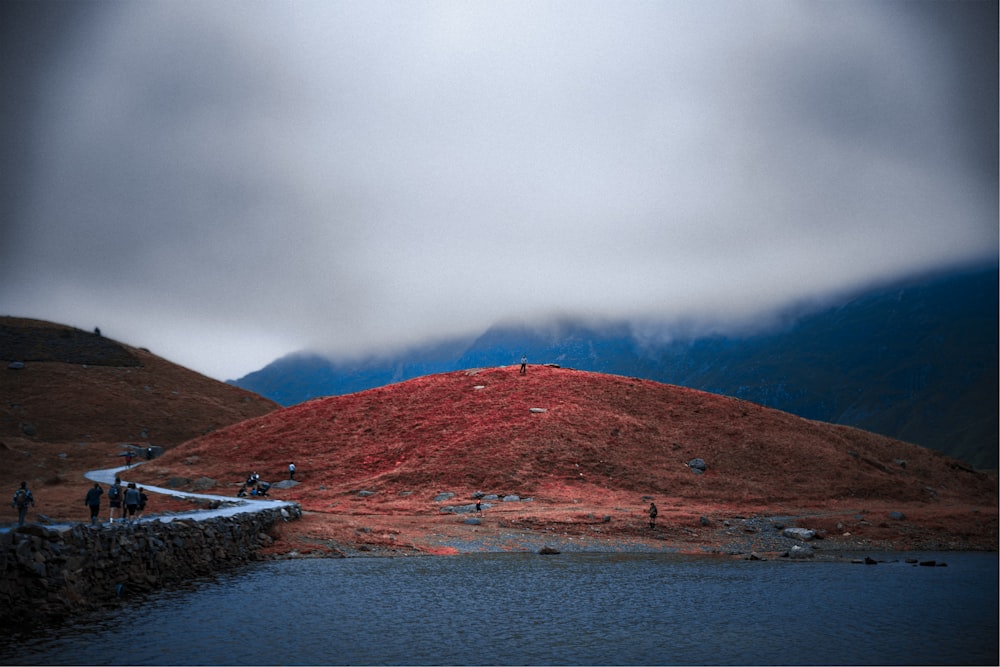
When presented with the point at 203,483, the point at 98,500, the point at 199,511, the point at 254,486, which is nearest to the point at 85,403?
the point at 203,483

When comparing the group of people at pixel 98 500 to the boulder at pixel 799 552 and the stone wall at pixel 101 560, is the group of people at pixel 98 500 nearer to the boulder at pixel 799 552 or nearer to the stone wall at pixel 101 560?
the stone wall at pixel 101 560

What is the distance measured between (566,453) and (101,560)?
144ft

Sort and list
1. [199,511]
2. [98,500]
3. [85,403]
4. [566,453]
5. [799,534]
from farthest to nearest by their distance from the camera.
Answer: [85,403], [566,453], [799,534], [199,511], [98,500]

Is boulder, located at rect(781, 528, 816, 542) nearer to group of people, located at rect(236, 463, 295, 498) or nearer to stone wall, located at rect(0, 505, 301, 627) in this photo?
stone wall, located at rect(0, 505, 301, 627)

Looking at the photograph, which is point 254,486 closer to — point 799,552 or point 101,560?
point 101,560

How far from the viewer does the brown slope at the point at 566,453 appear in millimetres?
57406

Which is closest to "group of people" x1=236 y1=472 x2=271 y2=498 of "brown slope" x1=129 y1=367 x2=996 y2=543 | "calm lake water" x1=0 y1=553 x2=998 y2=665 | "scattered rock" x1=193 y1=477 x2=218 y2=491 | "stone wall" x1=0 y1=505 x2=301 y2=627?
"brown slope" x1=129 y1=367 x2=996 y2=543

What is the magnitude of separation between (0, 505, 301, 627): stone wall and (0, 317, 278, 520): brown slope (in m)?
34.1

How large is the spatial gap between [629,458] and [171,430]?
7594 cm

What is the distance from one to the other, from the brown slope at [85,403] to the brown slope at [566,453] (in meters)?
17.1

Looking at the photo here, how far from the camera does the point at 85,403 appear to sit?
10675 cm

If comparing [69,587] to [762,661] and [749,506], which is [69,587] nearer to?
[762,661]

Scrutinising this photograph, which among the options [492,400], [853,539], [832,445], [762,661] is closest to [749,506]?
[853,539]

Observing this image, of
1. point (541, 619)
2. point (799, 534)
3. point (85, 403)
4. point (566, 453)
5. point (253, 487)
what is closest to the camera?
point (541, 619)
